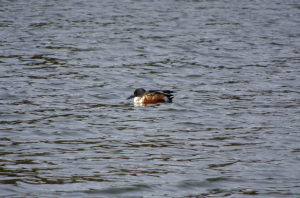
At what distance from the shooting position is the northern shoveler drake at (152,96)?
10461 mm

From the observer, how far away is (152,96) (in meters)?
10.6

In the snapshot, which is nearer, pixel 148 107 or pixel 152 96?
pixel 148 107

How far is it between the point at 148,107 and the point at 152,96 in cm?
37

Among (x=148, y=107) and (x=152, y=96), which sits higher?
(x=152, y=96)

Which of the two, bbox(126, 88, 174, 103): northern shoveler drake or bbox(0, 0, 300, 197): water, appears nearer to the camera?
bbox(0, 0, 300, 197): water

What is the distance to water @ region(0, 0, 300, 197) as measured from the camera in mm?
6004

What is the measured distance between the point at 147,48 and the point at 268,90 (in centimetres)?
631

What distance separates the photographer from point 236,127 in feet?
27.3

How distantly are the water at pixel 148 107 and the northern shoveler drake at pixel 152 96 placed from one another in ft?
0.58

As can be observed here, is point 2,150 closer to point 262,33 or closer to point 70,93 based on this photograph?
point 70,93

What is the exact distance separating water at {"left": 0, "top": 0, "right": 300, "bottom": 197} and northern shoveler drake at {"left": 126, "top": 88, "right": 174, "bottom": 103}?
176 millimetres

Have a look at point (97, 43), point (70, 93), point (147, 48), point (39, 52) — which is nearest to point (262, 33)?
point (147, 48)

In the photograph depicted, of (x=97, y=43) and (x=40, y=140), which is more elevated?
(x=97, y=43)

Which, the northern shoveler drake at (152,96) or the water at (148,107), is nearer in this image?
the water at (148,107)
